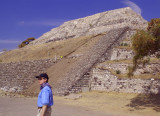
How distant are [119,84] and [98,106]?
11.4 ft

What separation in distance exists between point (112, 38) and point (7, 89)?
10556 mm

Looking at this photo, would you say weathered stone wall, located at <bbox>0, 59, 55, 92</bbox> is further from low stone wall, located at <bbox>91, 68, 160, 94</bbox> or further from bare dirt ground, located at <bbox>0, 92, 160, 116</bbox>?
bare dirt ground, located at <bbox>0, 92, 160, 116</bbox>

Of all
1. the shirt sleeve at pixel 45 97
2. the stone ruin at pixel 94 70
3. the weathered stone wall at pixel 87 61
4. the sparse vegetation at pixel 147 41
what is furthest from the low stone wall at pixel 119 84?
the shirt sleeve at pixel 45 97

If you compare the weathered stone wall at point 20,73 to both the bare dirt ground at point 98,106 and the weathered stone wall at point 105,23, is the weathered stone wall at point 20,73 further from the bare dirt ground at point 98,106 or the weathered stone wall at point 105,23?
the weathered stone wall at point 105,23

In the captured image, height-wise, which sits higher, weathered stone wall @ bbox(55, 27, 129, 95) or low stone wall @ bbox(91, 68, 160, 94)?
weathered stone wall @ bbox(55, 27, 129, 95)

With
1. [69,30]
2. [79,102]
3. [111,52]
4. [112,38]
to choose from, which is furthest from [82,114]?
[69,30]

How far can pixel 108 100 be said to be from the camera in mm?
12516

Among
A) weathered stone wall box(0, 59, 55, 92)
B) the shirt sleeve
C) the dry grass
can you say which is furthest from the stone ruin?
the shirt sleeve

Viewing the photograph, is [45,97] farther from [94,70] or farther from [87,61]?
[87,61]

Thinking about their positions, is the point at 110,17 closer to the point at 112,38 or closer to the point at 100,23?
the point at 100,23

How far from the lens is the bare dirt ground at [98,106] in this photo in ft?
30.8

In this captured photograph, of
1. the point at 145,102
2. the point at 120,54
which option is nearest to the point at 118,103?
the point at 145,102

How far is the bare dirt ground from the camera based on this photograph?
9.38 meters

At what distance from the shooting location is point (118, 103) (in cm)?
1166
